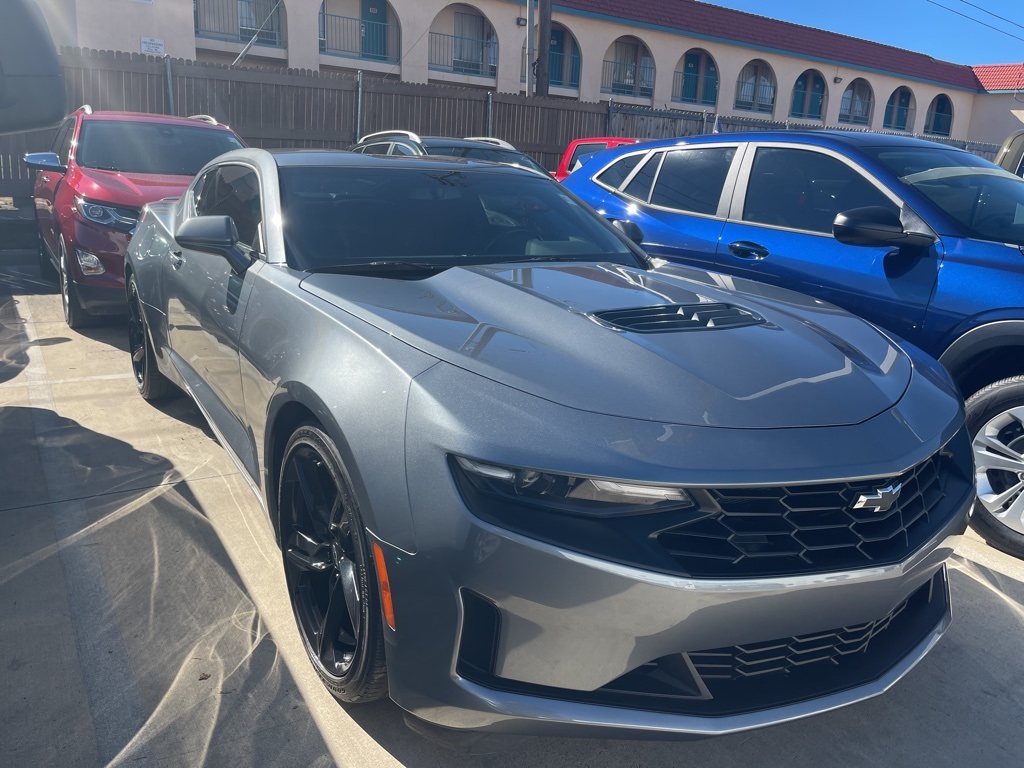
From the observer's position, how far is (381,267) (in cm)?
298

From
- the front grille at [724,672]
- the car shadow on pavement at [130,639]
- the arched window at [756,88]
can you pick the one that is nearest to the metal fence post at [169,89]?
the car shadow on pavement at [130,639]

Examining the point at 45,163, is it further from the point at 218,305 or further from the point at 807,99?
the point at 807,99

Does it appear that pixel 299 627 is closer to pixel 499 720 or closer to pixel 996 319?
pixel 499 720

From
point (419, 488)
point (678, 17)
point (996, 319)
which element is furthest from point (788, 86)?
point (419, 488)

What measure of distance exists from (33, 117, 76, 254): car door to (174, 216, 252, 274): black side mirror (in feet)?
14.5

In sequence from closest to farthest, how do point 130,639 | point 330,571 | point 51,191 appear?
1. point 330,571
2. point 130,639
3. point 51,191

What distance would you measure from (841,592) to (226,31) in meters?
29.7

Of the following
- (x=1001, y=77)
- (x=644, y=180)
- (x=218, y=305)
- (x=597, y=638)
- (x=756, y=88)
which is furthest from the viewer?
(x=1001, y=77)

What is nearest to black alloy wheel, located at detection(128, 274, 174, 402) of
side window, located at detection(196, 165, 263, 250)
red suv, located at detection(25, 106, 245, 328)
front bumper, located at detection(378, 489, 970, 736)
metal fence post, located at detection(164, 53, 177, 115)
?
side window, located at detection(196, 165, 263, 250)

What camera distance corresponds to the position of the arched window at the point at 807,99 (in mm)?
39594

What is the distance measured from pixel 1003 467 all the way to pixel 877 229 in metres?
1.15

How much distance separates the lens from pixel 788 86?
37.1 meters

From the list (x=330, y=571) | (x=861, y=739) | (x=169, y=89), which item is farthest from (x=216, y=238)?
(x=169, y=89)

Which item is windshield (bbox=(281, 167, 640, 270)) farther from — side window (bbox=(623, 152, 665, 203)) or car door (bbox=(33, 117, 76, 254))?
car door (bbox=(33, 117, 76, 254))
